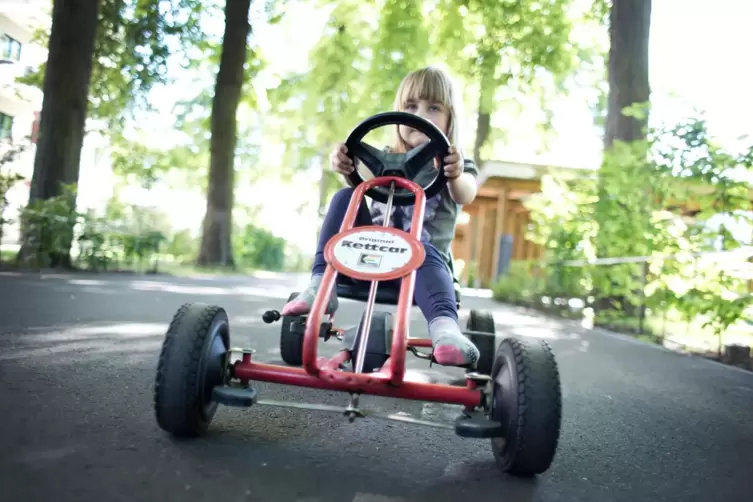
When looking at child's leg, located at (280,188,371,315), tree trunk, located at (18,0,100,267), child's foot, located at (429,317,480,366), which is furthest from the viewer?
tree trunk, located at (18,0,100,267)

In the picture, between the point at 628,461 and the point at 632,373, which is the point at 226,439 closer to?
the point at 628,461

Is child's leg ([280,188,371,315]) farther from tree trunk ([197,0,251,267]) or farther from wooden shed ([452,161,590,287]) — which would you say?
wooden shed ([452,161,590,287])

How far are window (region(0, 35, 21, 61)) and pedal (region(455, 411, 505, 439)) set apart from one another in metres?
27.5

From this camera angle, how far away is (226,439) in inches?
88.8

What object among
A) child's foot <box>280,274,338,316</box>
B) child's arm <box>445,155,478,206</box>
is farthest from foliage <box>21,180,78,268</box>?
child's foot <box>280,274,338,316</box>

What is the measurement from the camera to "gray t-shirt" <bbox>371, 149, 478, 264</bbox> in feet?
10.1

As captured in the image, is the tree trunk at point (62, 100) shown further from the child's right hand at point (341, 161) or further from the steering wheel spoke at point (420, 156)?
the steering wheel spoke at point (420, 156)

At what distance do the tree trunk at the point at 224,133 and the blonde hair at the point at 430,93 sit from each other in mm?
12312

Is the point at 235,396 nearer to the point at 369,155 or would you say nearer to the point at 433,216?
the point at 369,155

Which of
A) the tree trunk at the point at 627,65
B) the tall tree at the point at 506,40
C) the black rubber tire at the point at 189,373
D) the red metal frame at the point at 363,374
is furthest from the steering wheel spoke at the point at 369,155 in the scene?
the tall tree at the point at 506,40

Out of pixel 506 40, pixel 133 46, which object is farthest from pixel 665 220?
pixel 133 46

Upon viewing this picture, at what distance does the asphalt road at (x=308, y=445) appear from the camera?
1.85 m

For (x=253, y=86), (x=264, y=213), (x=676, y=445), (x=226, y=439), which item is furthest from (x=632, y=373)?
(x=264, y=213)

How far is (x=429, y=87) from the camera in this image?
318 centimetres
